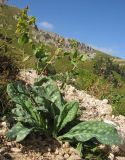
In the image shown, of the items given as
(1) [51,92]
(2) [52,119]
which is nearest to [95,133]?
(2) [52,119]

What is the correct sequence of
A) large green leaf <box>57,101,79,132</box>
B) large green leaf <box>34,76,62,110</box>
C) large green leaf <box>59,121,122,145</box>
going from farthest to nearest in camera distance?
large green leaf <box>34,76,62,110</box>, large green leaf <box>57,101,79,132</box>, large green leaf <box>59,121,122,145</box>

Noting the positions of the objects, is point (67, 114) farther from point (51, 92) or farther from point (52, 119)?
point (51, 92)

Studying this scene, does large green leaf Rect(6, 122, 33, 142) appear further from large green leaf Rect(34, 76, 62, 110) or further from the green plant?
large green leaf Rect(34, 76, 62, 110)

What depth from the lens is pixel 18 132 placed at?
5.06m

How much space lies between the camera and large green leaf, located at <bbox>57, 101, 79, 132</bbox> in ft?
18.3

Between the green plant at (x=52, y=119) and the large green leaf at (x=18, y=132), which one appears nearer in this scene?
the large green leaf at (x=18, y=132)

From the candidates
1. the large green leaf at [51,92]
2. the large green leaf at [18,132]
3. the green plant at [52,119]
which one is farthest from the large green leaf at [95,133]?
the large green leaf at [18,132]

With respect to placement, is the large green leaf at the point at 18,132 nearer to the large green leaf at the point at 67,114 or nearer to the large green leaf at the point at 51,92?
the large green leaf at the point at 67,114

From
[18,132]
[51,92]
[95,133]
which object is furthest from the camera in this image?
[51,92]

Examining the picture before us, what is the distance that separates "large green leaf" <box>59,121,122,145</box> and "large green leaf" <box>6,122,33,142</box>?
2.16 feet

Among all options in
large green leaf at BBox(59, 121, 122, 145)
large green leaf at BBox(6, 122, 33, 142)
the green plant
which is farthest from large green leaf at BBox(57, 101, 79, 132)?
large green leaf at BBox(6, 122, 33, 142)

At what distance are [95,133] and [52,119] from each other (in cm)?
78

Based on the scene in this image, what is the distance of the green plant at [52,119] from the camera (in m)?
5.30

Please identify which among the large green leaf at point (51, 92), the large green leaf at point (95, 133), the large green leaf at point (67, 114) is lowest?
the large green leaf at point (95, 133)
